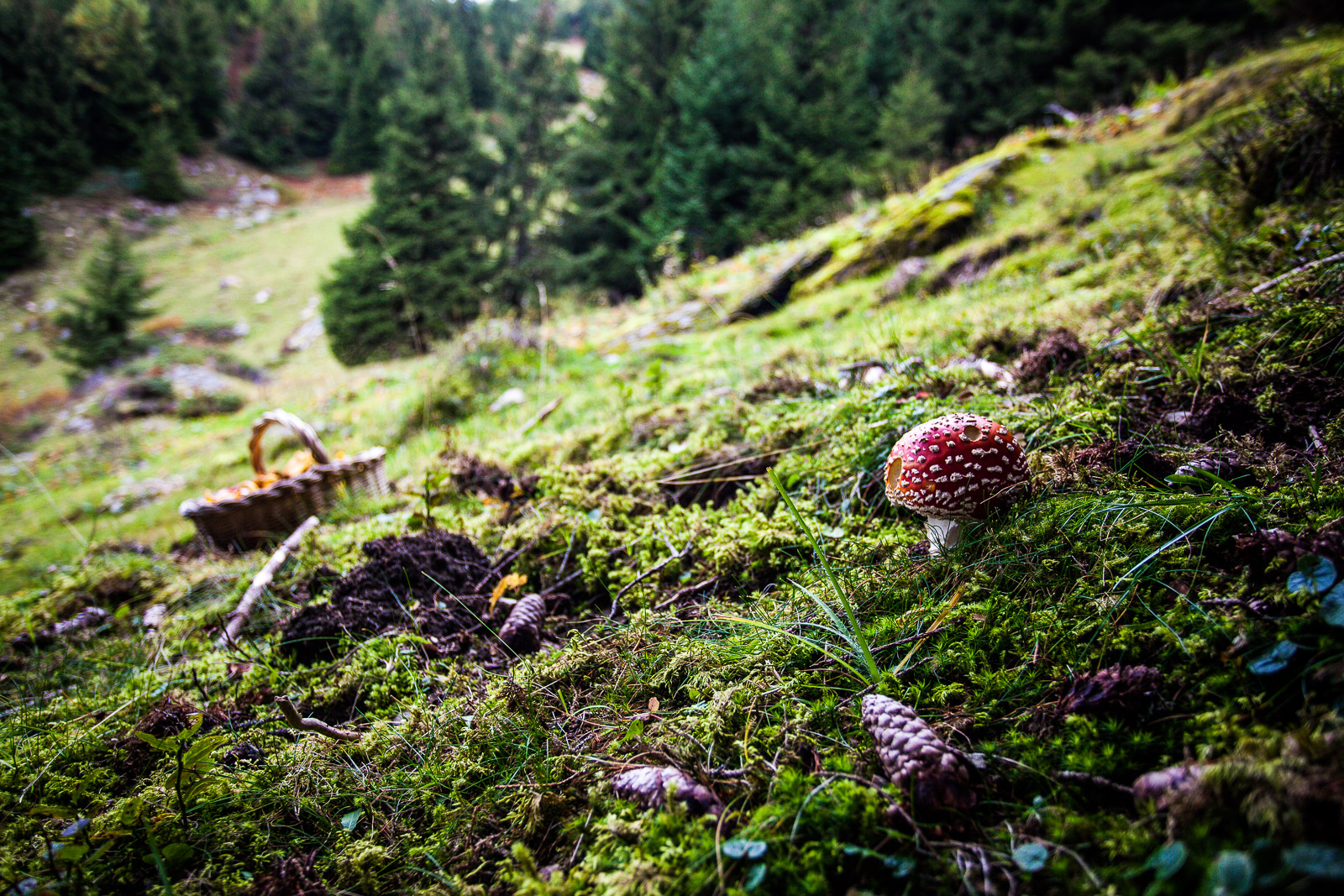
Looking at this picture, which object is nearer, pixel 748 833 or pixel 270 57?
pixel 748 833

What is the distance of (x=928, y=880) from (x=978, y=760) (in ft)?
0.77

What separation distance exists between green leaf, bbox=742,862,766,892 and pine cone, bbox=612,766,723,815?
0.41 feet

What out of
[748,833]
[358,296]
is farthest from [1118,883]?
[358,296]

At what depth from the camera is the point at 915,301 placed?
413cm

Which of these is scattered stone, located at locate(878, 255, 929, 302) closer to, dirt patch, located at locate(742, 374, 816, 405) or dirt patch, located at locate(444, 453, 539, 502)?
dirt patch, located at locate(742, 374, 816, 405)

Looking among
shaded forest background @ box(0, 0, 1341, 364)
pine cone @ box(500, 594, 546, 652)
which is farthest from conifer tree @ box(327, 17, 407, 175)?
pine cone @ box(500, 594, 546, 652)

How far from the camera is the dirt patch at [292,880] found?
1088 mm

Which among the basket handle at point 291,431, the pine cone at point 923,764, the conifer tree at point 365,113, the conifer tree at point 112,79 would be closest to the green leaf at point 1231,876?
the pine cone at point 923,764

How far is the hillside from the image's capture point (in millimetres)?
958

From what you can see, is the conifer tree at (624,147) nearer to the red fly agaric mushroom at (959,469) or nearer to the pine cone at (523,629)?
the pine cone at (523,629)

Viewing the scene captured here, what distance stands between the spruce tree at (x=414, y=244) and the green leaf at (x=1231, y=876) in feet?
38.3

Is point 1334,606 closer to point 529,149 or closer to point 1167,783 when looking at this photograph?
point 1167,783

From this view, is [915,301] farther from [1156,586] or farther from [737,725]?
[737,725]

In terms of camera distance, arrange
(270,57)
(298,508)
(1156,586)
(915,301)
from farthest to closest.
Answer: (270,57) < (915,301) < (298,508) < (1156,586)
